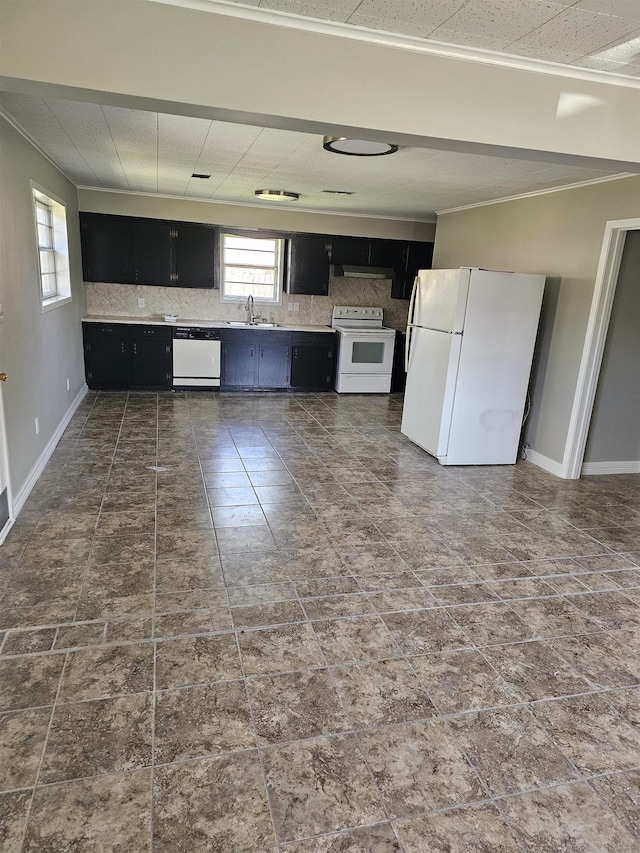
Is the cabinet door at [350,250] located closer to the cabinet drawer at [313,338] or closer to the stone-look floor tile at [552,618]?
the cabinet drawer at [313,338]

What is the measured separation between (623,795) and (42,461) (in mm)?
4038

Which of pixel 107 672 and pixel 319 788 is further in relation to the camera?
pixel 107 672

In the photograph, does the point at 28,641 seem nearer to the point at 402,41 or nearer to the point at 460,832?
the point at 460,832

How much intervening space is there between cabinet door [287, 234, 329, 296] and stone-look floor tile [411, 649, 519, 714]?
6020 mm

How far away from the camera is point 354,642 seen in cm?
240

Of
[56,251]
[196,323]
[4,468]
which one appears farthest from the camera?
[196,323]

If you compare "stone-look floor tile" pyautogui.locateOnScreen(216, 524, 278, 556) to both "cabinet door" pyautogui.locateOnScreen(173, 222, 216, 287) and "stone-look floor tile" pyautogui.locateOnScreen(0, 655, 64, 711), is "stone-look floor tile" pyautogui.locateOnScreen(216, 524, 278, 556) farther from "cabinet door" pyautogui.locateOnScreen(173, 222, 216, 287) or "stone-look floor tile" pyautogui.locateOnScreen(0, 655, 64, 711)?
"cabinet door" pyautogui.locateOnScreen(173, 222, 216, 287)

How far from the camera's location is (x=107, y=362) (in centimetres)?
678

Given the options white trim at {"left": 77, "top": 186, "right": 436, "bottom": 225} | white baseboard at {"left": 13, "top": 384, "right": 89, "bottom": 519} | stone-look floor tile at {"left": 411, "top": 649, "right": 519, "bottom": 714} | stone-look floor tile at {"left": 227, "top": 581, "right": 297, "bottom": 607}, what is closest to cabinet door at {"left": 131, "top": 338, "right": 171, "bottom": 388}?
white baseboard at {"left": 13, "top": 384, "right": 89, "bottom": 519}

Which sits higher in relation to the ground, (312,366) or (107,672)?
(312,366)

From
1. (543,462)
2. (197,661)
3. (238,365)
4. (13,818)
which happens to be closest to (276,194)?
(238,365)

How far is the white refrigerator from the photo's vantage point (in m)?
4.56

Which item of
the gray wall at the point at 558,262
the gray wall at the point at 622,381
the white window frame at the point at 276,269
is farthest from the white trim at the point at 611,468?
the white window frame at the point at 276,269

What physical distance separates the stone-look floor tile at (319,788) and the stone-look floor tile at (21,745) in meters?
0.74
